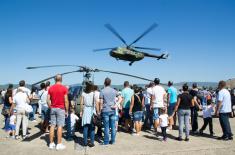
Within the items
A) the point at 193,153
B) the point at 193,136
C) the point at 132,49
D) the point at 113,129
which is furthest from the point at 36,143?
the point at 132,49

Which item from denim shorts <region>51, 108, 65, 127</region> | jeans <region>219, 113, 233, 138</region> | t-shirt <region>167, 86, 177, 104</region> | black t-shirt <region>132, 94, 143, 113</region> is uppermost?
t-shirt <region>167, 86, 177, 104</region>

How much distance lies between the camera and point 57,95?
7695 millimetres

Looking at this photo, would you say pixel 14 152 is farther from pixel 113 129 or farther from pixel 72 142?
pixel 113 129

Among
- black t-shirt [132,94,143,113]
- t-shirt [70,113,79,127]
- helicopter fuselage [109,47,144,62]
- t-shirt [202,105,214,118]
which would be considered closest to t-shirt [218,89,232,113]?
t-shirt [202,105,214,118]

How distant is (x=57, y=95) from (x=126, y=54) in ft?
39.2

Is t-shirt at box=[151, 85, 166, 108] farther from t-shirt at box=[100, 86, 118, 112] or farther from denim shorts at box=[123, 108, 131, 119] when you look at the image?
t-shirt at box=[100, 86, 118, 112]

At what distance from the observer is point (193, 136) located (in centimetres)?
949

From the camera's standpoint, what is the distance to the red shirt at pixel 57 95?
25.2 ft

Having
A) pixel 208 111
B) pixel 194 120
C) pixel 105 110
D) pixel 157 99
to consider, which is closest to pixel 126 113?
pixel 157 99

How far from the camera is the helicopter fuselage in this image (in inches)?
752

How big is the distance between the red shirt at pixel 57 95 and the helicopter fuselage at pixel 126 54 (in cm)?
1155

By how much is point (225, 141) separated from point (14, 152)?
5.88m

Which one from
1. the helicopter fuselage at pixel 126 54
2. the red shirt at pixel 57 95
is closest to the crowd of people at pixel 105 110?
the red shirt at pixel 57 95

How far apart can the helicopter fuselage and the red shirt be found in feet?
37.9
